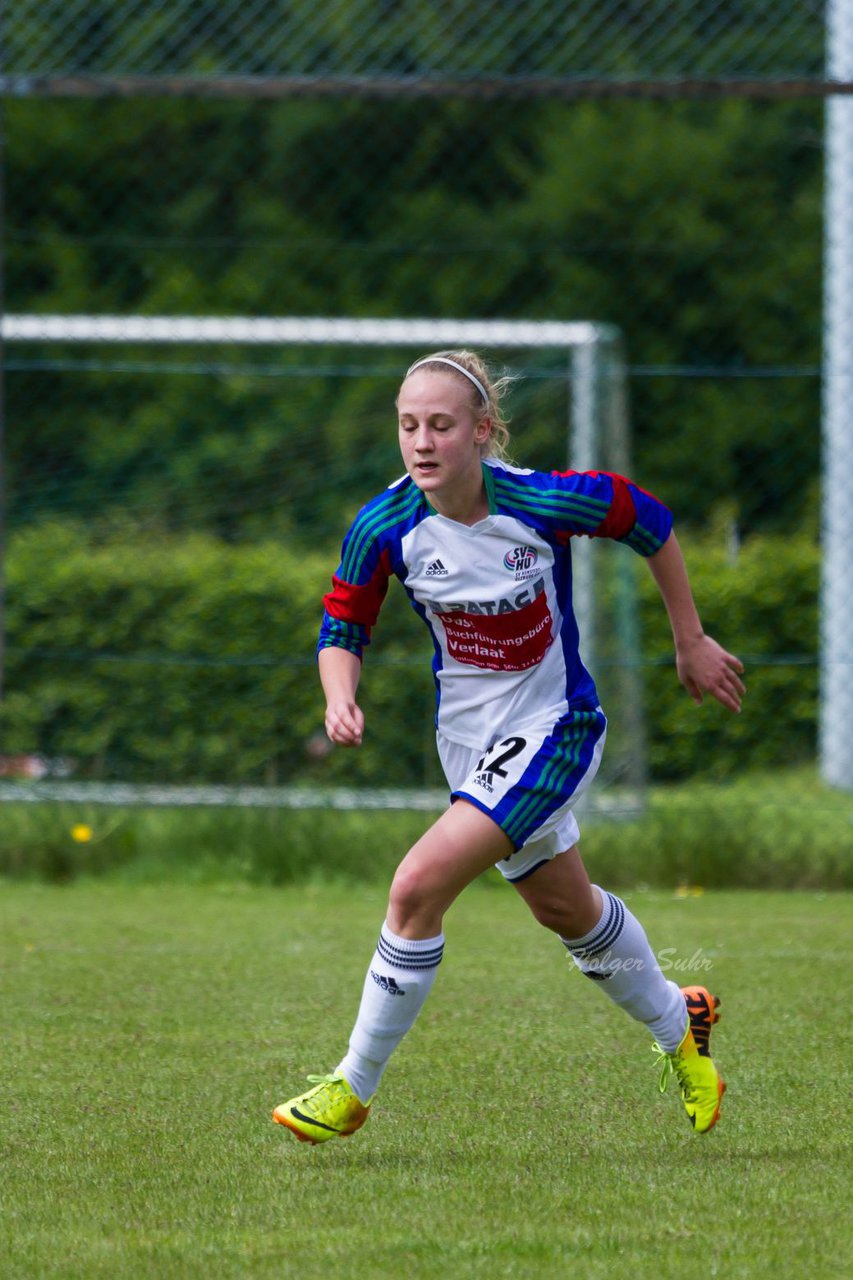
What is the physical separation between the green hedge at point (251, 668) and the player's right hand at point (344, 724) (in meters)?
4.21

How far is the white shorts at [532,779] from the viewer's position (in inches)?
137

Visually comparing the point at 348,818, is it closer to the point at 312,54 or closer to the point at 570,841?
the point at 570,841

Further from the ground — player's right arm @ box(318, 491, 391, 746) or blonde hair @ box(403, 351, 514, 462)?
blonde hair @ box(403, 351, 514, 462)

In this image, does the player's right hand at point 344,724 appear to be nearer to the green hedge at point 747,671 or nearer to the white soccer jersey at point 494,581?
the white soccer jersey at point 494,581

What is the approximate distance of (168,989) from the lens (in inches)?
204

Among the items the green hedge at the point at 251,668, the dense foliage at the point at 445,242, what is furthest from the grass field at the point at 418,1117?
the dense foliage at the point at 445,242

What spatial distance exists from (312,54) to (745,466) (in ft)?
18.7

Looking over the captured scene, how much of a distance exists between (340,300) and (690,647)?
15657 mm

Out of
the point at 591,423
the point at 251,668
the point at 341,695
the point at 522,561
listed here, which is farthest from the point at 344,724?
the point at 251,668

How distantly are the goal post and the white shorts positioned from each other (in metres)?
4.36

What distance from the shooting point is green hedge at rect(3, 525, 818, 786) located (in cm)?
914

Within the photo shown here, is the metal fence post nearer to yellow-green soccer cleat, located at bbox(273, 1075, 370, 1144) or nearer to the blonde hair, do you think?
the blonde hair

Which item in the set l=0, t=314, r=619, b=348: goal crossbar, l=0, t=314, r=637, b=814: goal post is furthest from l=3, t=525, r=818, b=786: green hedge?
l=0, t=314, r=619, b=348: goal crossbar

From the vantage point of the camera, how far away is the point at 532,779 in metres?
3.49
